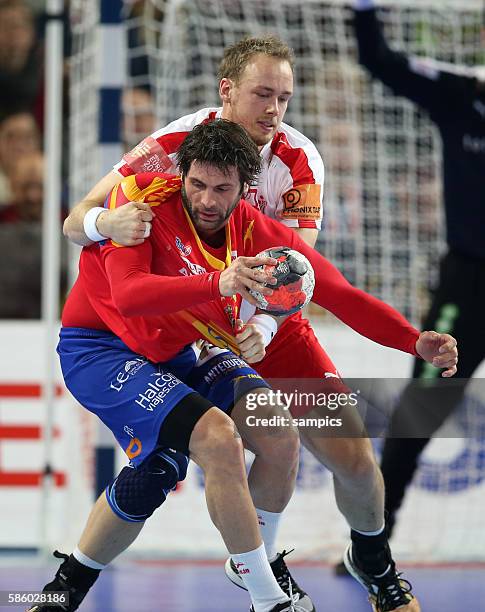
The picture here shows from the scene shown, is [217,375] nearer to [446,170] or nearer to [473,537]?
[446,170]

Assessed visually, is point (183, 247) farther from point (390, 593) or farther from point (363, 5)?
point (363, 5)

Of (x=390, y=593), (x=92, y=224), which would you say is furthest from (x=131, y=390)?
(x=390, y=593)

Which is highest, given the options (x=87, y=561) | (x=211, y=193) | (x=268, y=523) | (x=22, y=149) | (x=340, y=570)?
(x=211, y=193)

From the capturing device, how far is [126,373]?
3.78m

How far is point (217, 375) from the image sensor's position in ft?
13.0

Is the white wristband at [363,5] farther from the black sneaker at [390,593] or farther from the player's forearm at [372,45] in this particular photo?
the black sneaker at [390,593]

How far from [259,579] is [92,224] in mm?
1293

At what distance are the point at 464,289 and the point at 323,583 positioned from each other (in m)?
1.51

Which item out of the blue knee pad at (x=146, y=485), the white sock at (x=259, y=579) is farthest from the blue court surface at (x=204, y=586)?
the white sock at (x=259, y=579)

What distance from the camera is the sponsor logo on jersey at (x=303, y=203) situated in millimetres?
4223

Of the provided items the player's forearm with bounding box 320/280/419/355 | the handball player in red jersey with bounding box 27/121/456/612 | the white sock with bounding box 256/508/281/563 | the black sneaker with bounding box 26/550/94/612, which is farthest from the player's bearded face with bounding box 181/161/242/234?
the black sneaker with bounding box 26/550/94/612

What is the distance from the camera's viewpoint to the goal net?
6.13 m

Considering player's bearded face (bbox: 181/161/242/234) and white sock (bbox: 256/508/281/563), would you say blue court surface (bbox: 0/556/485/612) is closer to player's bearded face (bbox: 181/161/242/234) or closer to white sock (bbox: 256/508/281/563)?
white sock (bbox: 256/508/281/563)

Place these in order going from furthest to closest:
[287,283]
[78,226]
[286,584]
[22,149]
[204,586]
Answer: [22,149], [204,586], [286,584], [78,226], [287,283]
